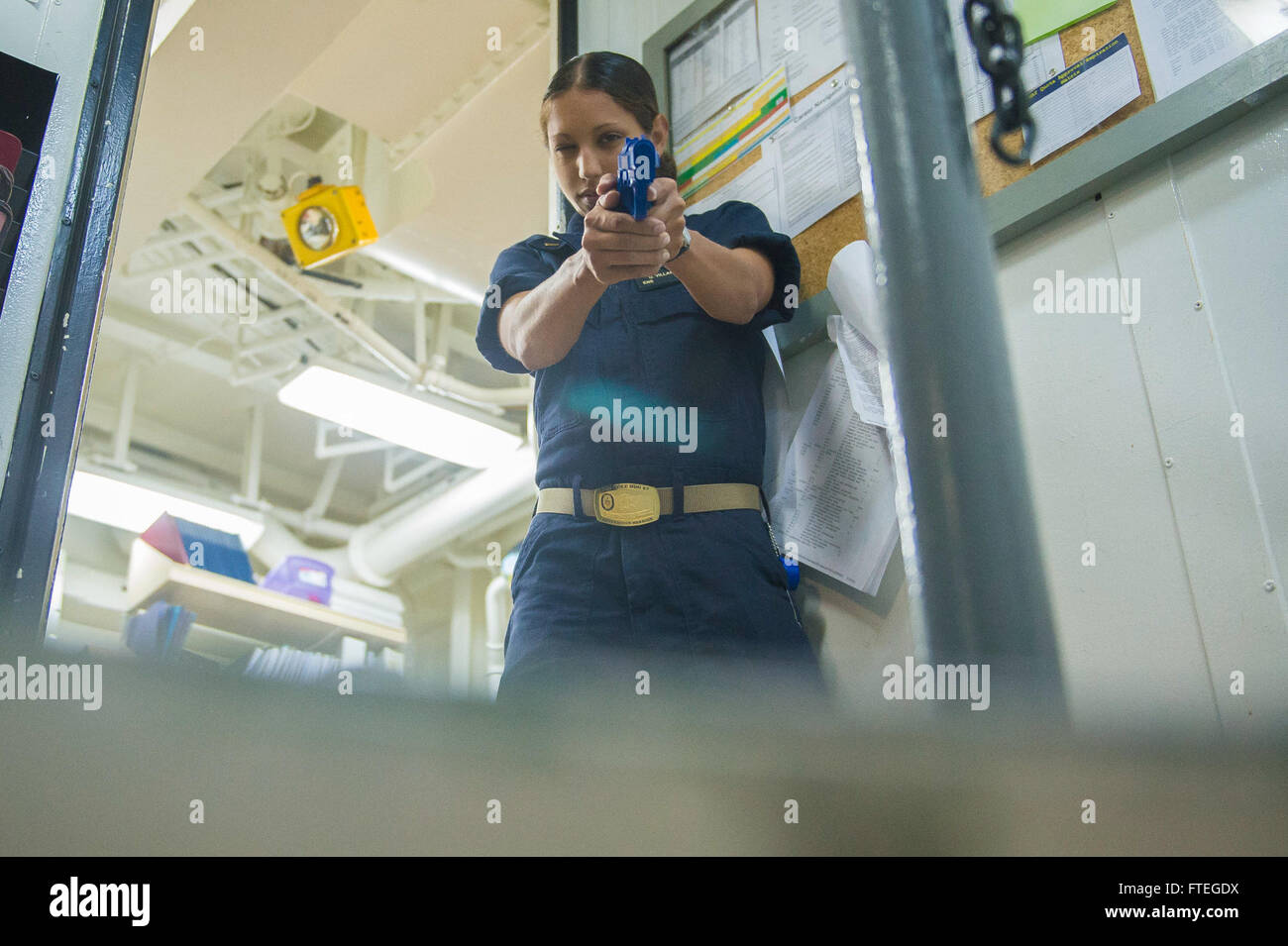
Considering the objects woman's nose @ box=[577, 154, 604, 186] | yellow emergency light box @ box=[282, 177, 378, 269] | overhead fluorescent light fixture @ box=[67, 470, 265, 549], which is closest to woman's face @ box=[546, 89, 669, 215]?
woman's nose @ box=[577, 154, 604, 186]

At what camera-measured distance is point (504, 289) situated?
4.33ft

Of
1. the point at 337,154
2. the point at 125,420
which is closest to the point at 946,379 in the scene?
the point at 337,154

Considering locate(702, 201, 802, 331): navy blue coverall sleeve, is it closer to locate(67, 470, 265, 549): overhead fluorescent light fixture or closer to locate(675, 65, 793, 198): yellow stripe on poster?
locate(675, 65, 793, 198): yellow stripe on poster

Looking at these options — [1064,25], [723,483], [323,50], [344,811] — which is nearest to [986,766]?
[344,811]

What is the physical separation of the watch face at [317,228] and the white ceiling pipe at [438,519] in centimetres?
156

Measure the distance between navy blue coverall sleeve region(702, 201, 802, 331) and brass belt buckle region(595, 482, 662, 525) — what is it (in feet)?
0.92

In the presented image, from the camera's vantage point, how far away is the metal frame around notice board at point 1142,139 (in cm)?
98

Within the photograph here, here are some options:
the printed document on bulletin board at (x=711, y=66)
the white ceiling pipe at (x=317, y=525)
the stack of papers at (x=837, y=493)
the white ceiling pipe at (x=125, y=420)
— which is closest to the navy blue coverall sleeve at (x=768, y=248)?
the stack of papers at (x=837, y=493)

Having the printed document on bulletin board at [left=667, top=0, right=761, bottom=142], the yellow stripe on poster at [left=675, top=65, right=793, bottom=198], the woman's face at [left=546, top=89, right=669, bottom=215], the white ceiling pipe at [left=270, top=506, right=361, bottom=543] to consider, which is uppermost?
the white ceiling pipe at [left=270, top=506, right=361, bottom=543]

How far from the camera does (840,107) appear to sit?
4.75 feet

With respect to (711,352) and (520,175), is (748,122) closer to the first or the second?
(711,352)

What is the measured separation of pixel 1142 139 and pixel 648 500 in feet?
2.02

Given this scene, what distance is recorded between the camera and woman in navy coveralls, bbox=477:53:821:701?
43.1 inches
